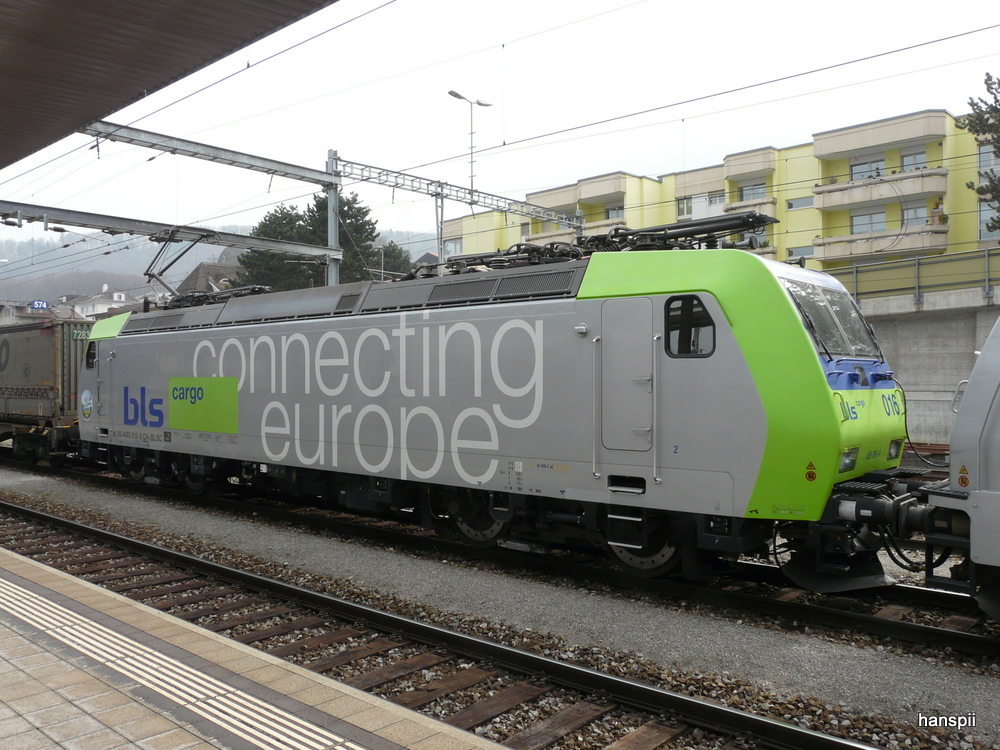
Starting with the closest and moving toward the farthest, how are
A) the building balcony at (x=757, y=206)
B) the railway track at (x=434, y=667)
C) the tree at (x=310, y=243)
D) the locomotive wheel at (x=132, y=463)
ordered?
the railway track at (x=434, y=667), the locomotive wheel at (x=132, y=463), the building balcony at (x=757, y=206), the tree at (x=310, y=243)

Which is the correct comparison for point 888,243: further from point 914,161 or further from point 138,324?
point 138,324

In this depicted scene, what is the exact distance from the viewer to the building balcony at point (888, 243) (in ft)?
97.0

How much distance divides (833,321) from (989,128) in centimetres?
2444

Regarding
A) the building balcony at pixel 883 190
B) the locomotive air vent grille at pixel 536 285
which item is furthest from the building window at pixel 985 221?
the locomotive air vent grille at pixel 536 285

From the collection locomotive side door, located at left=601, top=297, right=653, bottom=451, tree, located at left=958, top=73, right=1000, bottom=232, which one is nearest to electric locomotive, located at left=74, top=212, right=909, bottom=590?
locomotive side door, located at left=601, top=297, right=653, bottom=451

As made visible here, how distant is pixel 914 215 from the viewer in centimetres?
3066

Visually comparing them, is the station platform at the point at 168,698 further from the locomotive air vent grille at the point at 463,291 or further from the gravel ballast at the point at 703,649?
the locomotive air vent grille at the point at 463,291

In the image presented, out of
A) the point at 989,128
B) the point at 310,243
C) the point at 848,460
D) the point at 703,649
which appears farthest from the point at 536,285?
the point at 310,243

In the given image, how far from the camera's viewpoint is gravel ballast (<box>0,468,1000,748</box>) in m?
4.89

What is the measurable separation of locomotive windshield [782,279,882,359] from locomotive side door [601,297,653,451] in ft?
4.50

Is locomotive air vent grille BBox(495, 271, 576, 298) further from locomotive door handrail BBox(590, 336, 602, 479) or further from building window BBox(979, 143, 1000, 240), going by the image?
building window BBox(979, 143, 1000, 240)

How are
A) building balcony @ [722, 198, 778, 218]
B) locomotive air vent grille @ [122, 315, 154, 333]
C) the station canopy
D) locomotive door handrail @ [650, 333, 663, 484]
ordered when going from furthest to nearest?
1. building balcony @ [722, 198, 778, 218]
2. locomotive air vent grille @ [122, 315, 154, 333]
3. the station canopy
4. locomotive door handrail @ [650, 333, 663, 484]

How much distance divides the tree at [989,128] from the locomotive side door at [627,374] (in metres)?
25.0

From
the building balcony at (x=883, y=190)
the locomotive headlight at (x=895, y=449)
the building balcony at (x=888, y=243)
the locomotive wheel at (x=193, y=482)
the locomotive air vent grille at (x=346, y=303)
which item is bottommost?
the locomotive wheel at (x=193, y=482)
